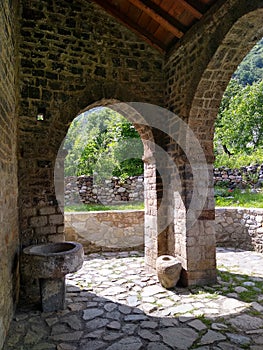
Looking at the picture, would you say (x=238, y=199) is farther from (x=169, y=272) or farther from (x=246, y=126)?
(x=246, y=126)

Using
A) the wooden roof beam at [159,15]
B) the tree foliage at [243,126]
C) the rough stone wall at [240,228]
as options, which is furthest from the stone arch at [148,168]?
the tree foliage at [243,126]

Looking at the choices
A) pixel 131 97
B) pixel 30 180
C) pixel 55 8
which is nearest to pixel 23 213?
pixel 30 180

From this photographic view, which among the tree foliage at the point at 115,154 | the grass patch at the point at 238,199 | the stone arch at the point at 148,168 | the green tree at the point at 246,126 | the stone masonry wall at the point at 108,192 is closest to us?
the stone arch at the point at 148,168

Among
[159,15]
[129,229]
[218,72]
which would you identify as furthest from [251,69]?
[218,72]

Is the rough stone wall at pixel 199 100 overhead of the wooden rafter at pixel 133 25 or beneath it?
beneath

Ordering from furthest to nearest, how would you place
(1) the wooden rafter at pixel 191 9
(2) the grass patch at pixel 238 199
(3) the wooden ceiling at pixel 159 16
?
(2) the grass patch at pixel 238 199 < (3) the wooden ceiling at pixel 159 16 < (1) the wooden rafter at pixel 191 9

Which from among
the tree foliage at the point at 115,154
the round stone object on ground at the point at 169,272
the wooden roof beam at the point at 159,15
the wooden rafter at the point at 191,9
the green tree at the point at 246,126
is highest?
the green tree at the point at 246,126

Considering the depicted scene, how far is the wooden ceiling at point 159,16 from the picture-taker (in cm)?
409

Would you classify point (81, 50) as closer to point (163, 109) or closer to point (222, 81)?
point (163, 109)

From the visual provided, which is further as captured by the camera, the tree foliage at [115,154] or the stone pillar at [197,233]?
the tree foliage at [115,154]

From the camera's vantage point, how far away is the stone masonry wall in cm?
1126

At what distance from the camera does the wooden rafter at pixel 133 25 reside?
16.1 feet

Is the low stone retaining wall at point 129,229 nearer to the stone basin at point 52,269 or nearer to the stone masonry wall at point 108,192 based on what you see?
the stone basin at point 52,269

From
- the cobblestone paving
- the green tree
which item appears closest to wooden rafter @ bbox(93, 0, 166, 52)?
the cobblestone paving
